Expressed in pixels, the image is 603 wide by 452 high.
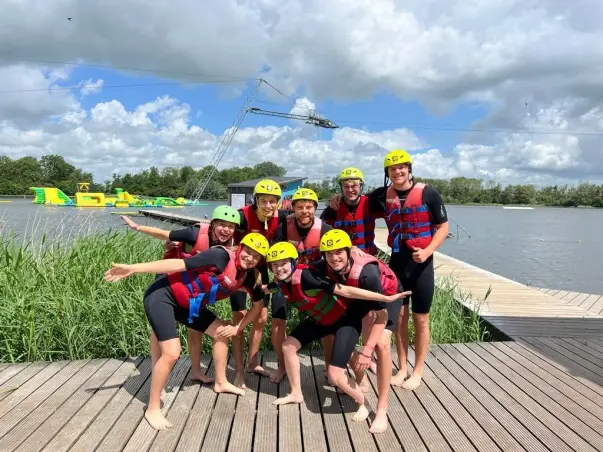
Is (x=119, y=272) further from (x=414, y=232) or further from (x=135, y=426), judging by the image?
(x=414, y=232)

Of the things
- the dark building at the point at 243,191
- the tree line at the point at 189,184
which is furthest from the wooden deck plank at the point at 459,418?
the tree line at the point at 189,184

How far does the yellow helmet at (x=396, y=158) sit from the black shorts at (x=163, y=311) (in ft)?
6.30

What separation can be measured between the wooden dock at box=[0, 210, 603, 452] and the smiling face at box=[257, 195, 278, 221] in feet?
4.56

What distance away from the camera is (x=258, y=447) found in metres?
2.74

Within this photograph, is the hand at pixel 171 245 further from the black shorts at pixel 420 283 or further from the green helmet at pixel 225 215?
the black shorts at pixel 420 283

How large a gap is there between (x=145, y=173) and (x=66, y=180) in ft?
49.0

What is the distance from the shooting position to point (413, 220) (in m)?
3.61

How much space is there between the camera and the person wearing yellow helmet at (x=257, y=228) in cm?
362

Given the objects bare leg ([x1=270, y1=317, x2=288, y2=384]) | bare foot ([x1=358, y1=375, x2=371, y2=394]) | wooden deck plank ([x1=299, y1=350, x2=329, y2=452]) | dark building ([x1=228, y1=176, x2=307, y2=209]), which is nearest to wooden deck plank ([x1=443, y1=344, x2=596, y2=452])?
bare foot ([x1=358, y1=375, x2=371, y2=394])

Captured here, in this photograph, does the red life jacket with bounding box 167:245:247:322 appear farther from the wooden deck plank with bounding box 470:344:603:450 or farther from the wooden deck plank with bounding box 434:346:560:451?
the wooden deck plank with bounding box 470:344:603:450

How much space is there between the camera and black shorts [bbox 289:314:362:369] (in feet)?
10.2

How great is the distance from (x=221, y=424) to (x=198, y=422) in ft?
0.52

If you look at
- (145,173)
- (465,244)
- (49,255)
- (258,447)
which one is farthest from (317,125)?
(145,173)

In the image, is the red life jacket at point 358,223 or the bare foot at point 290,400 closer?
the bare foot at point 290,400
